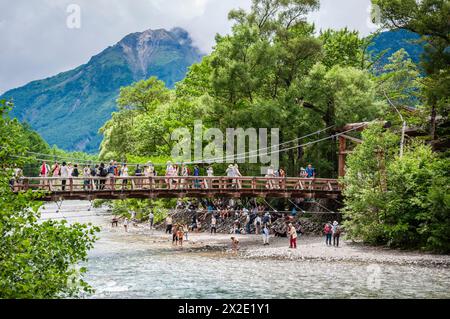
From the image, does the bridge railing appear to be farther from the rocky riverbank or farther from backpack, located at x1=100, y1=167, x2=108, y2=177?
the rocky riverbank

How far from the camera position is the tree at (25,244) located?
11.7m

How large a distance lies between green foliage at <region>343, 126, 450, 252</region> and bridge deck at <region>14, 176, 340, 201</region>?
5.62 metres

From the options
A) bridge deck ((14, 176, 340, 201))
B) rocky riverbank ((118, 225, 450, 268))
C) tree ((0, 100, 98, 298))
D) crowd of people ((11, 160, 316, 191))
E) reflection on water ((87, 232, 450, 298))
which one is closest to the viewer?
tree ((0, 100, 98, 298))

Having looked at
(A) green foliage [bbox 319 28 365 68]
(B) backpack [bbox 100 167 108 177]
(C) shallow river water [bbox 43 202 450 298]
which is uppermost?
(A) green foliage [bbox 319 28 365 68]

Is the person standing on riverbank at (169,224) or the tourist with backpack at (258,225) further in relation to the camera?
the person standing on riverbank at (169,224)

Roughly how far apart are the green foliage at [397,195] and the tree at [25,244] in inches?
783

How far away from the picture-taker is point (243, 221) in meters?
45.1

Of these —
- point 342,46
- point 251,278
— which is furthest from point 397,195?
point 342,46

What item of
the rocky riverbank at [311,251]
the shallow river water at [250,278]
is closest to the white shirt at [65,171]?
the shallow river water at [250,278]

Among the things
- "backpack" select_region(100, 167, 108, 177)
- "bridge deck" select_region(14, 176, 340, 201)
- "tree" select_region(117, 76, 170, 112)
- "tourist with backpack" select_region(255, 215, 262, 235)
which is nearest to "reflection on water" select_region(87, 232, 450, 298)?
"bridge deck" select_region(14, 176, 340, 201)

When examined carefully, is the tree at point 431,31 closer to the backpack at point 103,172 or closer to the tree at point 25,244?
the backpack at point 103,172

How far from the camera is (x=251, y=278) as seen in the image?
23.3 metres

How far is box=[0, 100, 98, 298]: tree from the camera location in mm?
11695

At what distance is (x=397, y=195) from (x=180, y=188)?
12.8 m
